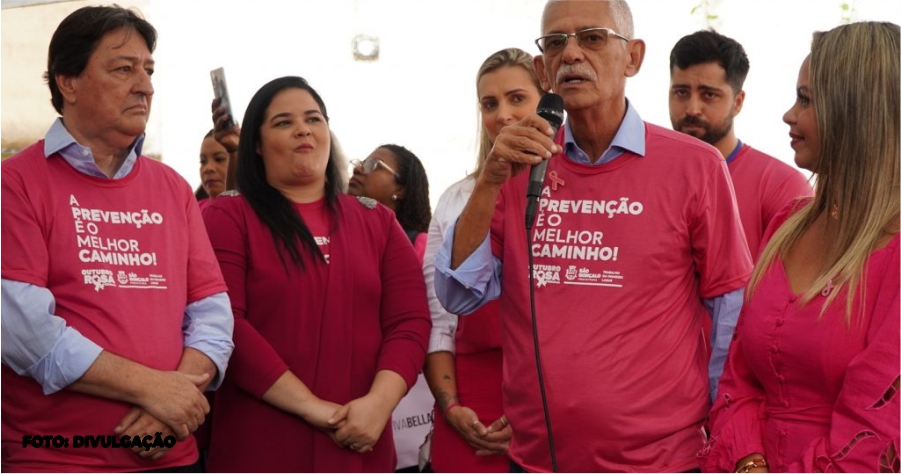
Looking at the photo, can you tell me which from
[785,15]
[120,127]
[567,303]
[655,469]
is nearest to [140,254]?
[120,127]

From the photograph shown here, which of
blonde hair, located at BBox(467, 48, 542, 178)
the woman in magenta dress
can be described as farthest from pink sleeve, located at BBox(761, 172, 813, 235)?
the woman in magenta dress

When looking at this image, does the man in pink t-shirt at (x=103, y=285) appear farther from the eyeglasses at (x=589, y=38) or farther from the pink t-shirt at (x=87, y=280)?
the eyeglasses at (x=589, y=38)

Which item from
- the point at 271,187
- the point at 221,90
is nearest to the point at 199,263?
the point at 271,187

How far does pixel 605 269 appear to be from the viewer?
2490mm

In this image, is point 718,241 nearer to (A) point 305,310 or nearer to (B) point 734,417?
(B) point 734,417

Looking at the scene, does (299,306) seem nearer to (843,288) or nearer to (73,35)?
(73,35)

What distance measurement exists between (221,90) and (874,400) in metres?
2.76

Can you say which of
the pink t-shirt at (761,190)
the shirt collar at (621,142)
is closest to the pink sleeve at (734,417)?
the shirt collar at (621,142)

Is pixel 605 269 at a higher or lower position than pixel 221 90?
lower

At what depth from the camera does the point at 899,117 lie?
2.06 meters

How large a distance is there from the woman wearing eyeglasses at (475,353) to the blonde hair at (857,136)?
139 centimetres

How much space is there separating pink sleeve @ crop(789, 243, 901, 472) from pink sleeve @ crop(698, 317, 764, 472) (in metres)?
0.23

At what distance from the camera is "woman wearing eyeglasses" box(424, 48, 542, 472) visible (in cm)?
330

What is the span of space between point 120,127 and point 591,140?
1377 millimetres
